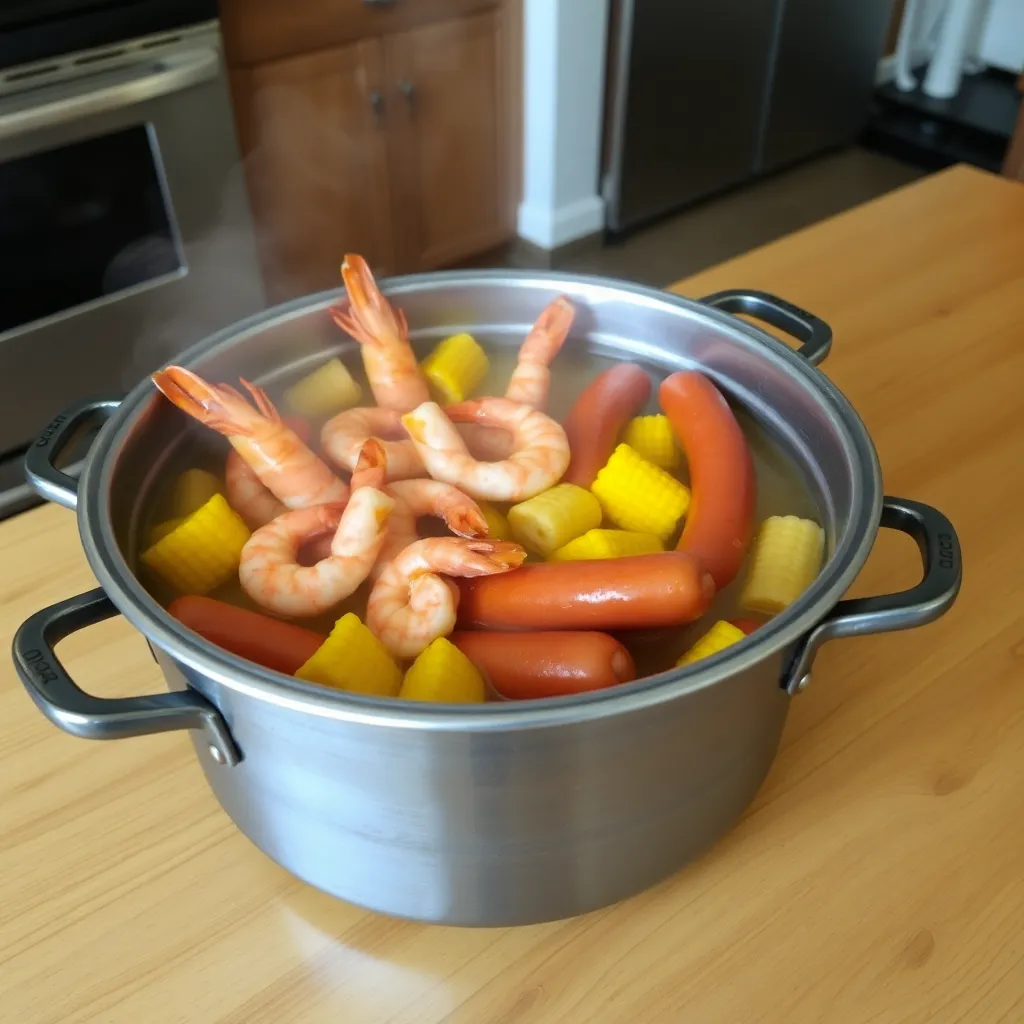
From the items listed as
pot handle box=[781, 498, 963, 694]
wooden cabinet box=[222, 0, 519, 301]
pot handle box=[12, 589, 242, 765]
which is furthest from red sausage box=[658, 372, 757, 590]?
wooden cabinet box=[222, 0, 519, 301]

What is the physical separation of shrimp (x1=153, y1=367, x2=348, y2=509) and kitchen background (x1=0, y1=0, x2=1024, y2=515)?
0.84m

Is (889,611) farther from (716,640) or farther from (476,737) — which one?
(476,737)

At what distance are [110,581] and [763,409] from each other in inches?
20.3

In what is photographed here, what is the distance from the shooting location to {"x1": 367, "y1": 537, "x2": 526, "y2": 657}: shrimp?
1.97 ft

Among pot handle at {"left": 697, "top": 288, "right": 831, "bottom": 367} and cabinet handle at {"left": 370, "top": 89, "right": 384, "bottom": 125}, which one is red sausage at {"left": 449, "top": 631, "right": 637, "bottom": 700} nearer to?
pot handle at {"left": 697, "top": 288, "right": 831, "bottom": 367}

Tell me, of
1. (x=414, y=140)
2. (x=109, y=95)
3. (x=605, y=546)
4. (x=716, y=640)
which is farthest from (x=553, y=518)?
(x=414, y=140)

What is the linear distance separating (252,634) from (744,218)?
260 centimetres

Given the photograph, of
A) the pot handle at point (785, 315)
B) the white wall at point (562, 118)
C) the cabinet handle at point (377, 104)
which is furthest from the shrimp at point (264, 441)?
the white wall at point (562, 118)

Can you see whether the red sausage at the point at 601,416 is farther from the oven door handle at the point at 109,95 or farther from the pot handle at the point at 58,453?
the oven door handle at the point at 109,95

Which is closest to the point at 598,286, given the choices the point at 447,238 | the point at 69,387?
the point at 69,387

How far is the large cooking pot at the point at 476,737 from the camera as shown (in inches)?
18.4

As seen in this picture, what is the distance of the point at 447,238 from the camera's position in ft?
8.27

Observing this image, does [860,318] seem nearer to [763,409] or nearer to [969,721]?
[763,409]

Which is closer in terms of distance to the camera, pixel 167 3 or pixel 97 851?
pixel 97 851
